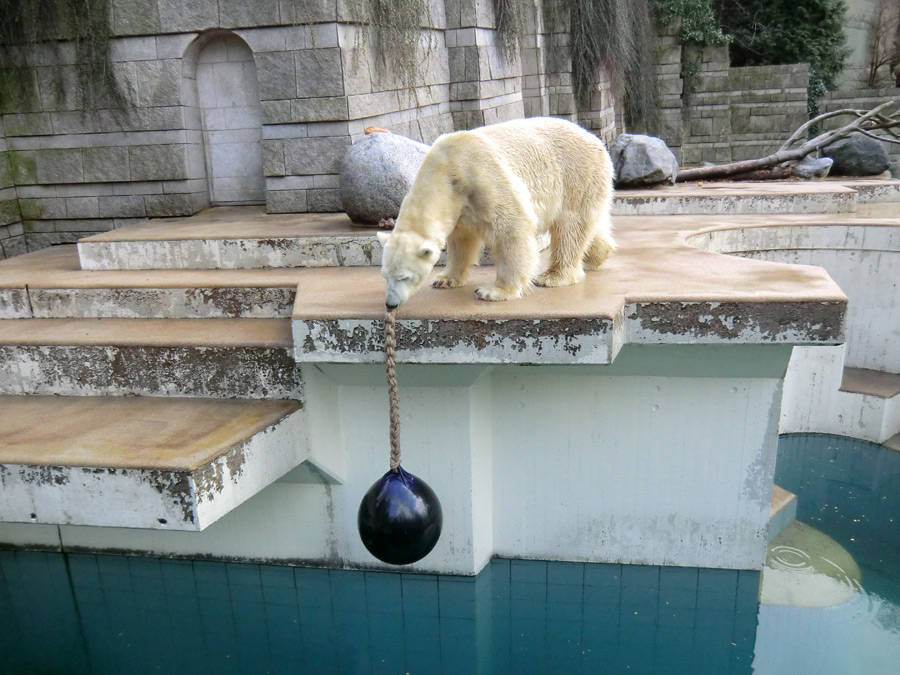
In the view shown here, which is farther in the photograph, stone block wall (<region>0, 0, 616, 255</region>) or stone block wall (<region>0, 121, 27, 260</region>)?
stone block wall (<region>0, 121, 27, 260</region>)

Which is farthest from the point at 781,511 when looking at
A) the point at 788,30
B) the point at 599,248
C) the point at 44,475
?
the point at 788,30

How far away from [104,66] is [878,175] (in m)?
8.81

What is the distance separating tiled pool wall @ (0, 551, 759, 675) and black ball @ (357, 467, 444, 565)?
110 centimetres

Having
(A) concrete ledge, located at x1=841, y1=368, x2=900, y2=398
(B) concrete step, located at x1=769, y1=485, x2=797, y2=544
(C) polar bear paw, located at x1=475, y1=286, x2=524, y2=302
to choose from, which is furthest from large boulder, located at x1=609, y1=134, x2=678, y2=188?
(C) polar bear paw, located at x1=475, y1=286, x2=524, y2=302

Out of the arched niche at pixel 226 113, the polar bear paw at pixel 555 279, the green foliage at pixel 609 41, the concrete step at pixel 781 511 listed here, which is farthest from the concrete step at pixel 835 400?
the green foliage at pixel 609 41

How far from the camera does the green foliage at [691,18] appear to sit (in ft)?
45.5

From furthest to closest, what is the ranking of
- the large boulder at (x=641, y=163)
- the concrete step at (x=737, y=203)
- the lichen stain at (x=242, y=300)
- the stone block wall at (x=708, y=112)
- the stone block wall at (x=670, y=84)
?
the stone block wall at (x=708, y=112) → the stone block wall at (x=670, y=84) → the large boulder at (x=641, y=163) → the concrete step at (x=737, y=203) → the lichen stain at (x=242, y=300)

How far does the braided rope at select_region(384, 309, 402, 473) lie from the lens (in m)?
2.90

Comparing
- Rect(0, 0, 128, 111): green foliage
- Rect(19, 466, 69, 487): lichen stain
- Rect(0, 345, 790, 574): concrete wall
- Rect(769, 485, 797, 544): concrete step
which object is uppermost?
Rect(0, 0, 128, 111): green foliage

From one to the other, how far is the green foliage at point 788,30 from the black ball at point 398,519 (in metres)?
16.2

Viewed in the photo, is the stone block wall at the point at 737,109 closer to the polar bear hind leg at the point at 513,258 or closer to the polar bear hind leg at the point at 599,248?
the polar bear hind leg at the point at 599,248

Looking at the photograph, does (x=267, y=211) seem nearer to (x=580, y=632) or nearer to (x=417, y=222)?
(x=417, y=222)

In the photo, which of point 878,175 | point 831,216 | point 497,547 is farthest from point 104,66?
point 878,175

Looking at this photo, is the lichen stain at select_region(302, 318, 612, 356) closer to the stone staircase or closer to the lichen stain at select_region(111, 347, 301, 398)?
the stone staircase
